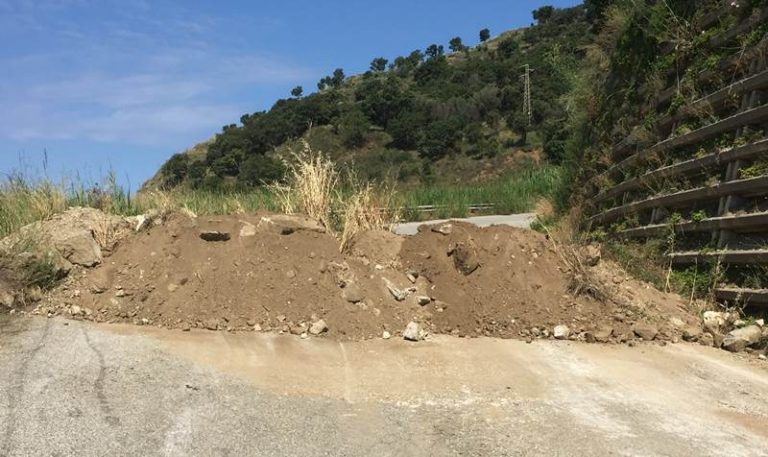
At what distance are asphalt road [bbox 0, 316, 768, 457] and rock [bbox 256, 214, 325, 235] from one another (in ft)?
4.69

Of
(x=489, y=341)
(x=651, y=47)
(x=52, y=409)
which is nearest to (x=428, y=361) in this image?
(x=489, y=341)

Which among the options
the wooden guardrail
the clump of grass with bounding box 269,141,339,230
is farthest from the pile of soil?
the wooden guardrail

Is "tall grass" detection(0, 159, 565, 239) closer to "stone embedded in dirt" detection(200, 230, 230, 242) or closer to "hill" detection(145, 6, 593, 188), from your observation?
"stone embedded in dirt" detection(200, 230, 230, 242)

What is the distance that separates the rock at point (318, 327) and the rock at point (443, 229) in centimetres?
183

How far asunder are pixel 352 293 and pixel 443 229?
1411 mm

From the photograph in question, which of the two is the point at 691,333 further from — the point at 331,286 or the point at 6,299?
the point at 6,299

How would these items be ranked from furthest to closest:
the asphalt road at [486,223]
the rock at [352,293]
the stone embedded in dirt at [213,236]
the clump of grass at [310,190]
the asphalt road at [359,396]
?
the asphalt road at [486,223]
the clump of grass at [310,190]
the stone embedded in dirt at [213,236]
the rock at [352,293]
the asphalt road at [359,396]

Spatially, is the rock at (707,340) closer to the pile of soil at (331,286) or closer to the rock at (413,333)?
the pile of soil at (331,286)

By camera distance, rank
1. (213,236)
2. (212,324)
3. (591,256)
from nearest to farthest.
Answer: (212,324)
(213,236)
(591,256)

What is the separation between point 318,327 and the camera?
576 centimetres

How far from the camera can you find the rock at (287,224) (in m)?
6.68

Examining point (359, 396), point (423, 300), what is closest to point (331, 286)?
point (423, 300)

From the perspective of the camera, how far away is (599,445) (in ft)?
12.5

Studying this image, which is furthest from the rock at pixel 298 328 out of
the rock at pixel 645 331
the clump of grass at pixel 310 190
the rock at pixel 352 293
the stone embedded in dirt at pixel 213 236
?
the rock at pixel 645 331
